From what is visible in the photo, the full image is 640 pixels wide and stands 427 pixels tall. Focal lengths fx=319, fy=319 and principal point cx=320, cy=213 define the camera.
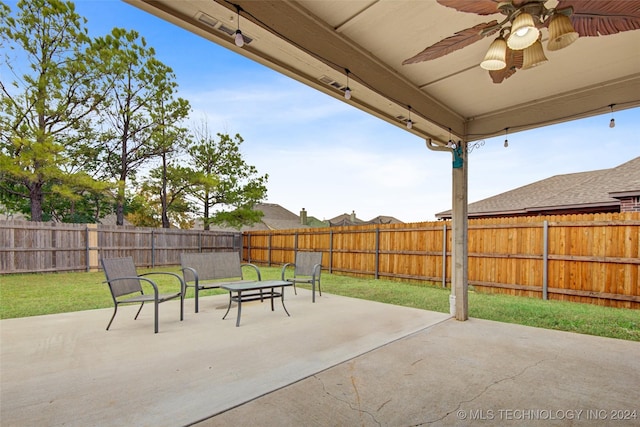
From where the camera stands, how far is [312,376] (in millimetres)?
2545

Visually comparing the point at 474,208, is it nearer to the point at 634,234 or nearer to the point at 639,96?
the point at 634,234

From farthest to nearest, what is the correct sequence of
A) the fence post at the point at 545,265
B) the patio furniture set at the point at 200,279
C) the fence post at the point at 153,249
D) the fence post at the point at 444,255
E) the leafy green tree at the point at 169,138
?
the leafy green tree at the point at 169,138
the fence post at the point at 153,249
the fence post at the point at 444,255
the fence post at the point at 545,265
the patio furniture set at the point at 200,279

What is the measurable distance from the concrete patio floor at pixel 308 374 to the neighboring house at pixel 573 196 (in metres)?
7.46

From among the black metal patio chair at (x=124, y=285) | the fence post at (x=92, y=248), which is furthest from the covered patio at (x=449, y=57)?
the fence post at (x=92, y=248)

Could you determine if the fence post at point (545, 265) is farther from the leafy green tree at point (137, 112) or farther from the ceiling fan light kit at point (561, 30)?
the leafy green tree at point (137, 112)

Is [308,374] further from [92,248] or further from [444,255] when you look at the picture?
[92,248]

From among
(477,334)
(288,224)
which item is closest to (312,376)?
(477,334)

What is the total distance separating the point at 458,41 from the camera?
210 centimetres

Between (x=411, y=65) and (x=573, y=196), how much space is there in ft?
34.1

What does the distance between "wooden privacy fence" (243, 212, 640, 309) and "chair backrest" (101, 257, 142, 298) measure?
6315mm

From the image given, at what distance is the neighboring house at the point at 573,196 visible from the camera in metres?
8.35

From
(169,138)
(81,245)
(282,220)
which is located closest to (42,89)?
(169,138)

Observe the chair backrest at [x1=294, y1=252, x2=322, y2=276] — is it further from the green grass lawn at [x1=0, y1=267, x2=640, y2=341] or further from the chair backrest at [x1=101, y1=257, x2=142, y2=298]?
the chair backrest at [x1=101, y1=257, x2=142, y2=298]

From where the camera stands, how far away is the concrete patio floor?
2006mm
